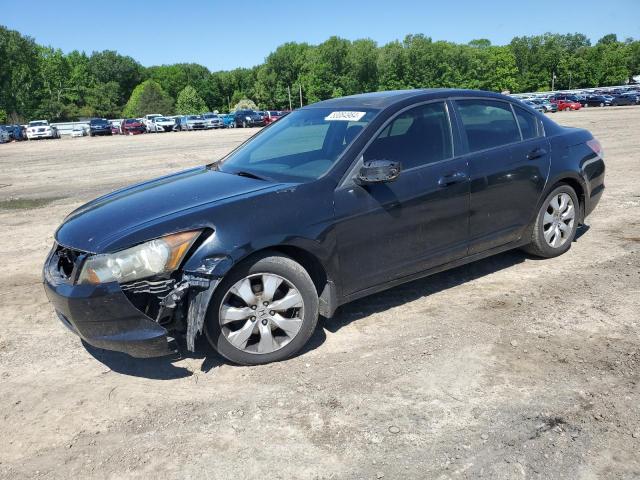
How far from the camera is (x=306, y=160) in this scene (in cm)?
433

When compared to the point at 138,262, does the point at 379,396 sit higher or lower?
lower

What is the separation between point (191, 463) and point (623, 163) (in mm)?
11935

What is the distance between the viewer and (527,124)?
5.23 metres

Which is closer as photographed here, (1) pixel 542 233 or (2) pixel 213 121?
(1) pixel 542 233

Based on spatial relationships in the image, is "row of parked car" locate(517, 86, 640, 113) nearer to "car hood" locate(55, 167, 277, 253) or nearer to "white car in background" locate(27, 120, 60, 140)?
"white car in background" locate(27, 120, 60, 140)

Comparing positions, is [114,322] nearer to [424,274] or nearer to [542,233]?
[424,274]

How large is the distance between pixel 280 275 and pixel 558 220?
3174 millimetres

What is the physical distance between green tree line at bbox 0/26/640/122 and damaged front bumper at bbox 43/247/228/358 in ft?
362

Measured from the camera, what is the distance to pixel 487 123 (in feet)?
16.1

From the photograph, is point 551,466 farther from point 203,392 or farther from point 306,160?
point 306,160

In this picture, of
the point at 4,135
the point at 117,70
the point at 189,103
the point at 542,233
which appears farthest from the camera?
the point at 117,70

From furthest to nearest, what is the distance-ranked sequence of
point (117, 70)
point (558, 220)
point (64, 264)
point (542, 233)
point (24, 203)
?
point (117, 70) → point (24, 203) → point (558, 220) → point (542, 233) → point (64, 264)

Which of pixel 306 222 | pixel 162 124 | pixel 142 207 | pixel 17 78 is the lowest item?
pixel 306 222

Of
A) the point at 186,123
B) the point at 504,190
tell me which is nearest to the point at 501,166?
the point at 504,190
